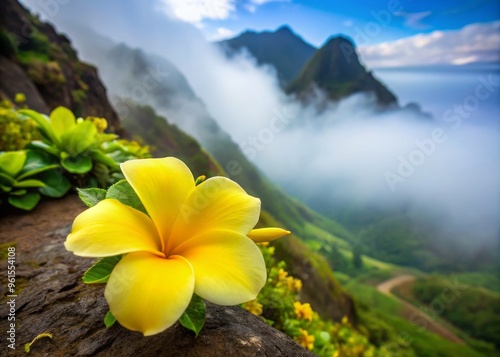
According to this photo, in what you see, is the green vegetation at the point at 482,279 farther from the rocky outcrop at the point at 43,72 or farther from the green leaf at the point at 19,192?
the green leaf at the point at 19,192

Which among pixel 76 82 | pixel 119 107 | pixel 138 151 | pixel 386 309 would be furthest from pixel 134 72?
pixel 386 309

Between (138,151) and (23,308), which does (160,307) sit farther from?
(138,151)

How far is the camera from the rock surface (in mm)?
1562

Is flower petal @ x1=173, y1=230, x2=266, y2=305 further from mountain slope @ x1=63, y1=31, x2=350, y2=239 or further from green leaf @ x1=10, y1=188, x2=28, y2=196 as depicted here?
mountain slope @ x1=63, y1=31, x2=350, y2=239

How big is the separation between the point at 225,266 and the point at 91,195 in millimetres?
966

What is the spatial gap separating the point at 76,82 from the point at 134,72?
222ft

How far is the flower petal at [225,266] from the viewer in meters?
1.25

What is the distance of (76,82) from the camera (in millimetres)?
22938

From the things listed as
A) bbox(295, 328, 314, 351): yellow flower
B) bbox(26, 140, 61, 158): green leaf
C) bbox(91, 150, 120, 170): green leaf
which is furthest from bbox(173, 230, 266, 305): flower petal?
bbox(26, 140, 61, 158): green leaf

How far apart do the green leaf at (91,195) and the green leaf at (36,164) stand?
7.86 ft

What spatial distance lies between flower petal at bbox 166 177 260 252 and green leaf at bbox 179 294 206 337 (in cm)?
31

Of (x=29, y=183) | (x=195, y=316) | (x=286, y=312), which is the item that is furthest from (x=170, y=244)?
(x=29, y=183)

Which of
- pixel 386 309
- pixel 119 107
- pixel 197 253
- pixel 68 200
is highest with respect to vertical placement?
pixel 197 253

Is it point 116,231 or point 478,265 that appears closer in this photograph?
point 116,231
